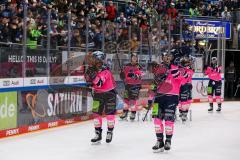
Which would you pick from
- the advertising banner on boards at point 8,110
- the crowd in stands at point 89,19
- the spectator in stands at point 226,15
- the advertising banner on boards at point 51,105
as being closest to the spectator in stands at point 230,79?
the spectator in stands at point 226,15

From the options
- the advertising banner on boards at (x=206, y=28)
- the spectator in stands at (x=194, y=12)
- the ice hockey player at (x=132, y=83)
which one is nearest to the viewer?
the ice hockey player at (x=132, y=83)

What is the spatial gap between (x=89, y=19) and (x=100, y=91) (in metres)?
4.93

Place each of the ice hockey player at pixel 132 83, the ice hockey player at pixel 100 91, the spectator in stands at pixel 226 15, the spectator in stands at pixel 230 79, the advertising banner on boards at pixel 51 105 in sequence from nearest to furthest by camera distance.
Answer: the ice hockey player at pixel 100 91 < the advertising banner on boards at pixel 51 105 < the ice hockey player at pixel 132 83 < the spectator in stands at pixel 230 79 < the spectator in stands at pixel 226 15

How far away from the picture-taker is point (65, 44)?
43.2 ft

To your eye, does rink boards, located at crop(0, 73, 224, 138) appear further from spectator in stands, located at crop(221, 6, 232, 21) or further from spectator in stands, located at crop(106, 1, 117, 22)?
spectator in stands, located at crop(221, 6, 232, 21)

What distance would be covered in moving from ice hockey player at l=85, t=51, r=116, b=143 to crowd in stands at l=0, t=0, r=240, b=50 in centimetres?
240

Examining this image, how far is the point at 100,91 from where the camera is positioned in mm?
9844

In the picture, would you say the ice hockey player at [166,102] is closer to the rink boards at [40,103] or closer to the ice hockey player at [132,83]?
the rink boards at [40,103]

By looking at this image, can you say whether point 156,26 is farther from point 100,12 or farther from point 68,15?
point 68,15

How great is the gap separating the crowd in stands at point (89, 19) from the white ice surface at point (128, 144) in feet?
7.37

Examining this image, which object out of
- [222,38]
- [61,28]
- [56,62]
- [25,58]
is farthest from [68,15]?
[222,38]

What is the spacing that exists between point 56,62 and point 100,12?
4511 mm

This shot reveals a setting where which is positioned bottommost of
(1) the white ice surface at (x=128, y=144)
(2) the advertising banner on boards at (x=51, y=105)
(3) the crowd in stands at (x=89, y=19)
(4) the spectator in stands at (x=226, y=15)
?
(1) the white ice surface at (x=128, y=144)

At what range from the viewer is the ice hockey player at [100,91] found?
9.63m
